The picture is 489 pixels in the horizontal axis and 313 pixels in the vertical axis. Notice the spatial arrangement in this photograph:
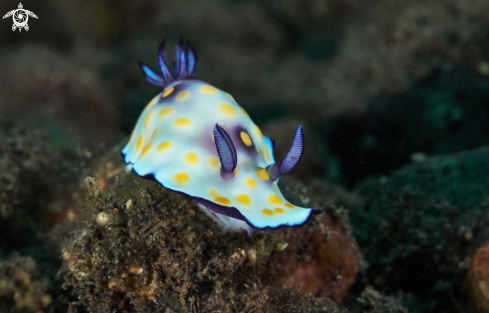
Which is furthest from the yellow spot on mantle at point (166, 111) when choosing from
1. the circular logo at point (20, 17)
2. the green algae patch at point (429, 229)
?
the circular logo at point (20, 17)

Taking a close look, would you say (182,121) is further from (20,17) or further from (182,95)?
(20,17)

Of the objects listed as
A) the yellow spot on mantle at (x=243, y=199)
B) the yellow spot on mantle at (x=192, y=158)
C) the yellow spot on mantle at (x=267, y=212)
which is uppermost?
the yellow spot on mantle at (x=192, y=158)

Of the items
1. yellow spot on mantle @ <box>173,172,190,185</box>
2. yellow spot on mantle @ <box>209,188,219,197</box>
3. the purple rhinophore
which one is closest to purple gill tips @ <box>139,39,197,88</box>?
the purple rhinophore

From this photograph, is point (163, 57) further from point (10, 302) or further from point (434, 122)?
point (434, 122)

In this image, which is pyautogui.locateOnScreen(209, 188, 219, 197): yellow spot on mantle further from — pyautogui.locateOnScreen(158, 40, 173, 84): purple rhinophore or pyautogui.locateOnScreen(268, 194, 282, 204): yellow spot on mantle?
pyautogui.locateOnScreen(158, 40, 173, 84): purple rhinophore

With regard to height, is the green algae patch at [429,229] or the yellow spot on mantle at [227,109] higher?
the yellow spot on mantle at [227,109]

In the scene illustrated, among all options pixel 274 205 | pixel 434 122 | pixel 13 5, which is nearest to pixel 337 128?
pixel 434 122
